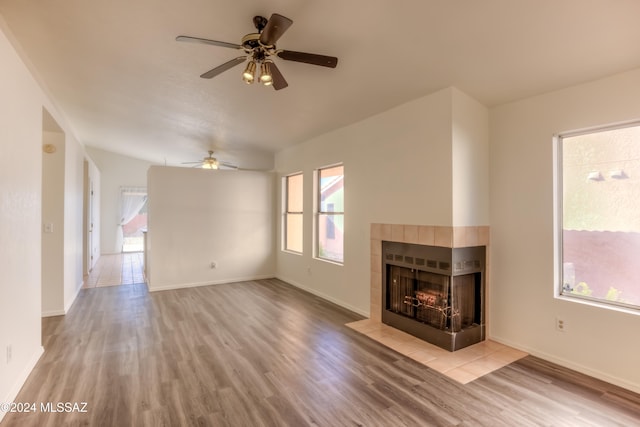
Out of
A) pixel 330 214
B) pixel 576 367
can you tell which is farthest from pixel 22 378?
pixel 576 367

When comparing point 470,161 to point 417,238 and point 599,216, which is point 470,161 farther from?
point 599,216

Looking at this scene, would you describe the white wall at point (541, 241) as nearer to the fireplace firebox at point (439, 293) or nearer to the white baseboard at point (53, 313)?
the fireplace firebox at point (439, 293)

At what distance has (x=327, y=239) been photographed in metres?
5.25

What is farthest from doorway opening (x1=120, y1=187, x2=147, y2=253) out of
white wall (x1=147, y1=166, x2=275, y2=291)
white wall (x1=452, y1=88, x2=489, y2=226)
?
white wall (x1=452, y1=88, x2=489, y2=226)

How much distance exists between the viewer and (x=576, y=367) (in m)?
2.78

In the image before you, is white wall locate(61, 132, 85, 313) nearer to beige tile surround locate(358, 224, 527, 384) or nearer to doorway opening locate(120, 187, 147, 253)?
beige tile surround locate(358, 224, 527, 384)

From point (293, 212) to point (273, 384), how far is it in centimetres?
399

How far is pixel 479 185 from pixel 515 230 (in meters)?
0.57

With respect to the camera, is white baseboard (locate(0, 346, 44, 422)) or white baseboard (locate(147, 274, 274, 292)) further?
white baseboard (locate(147, 274, 274, 292))

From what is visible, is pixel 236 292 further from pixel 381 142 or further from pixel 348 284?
pixel 381 142

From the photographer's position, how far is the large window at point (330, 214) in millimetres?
4930

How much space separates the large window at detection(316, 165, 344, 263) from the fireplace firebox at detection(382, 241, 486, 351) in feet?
4.01

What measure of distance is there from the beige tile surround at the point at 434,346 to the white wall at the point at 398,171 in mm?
110

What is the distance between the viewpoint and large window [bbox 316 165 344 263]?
493 centimetres
